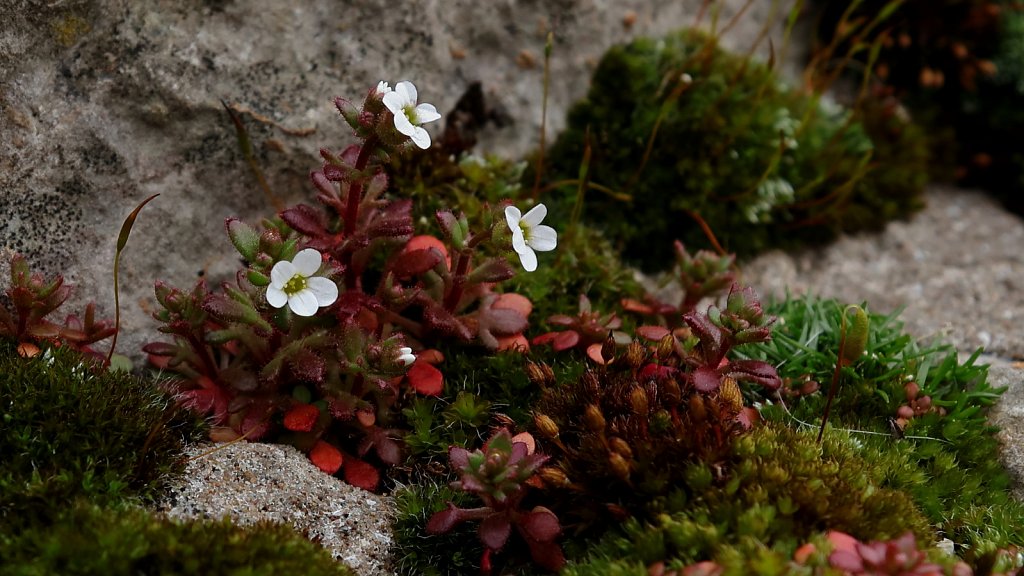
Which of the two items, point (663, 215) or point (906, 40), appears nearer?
point (663, 215)

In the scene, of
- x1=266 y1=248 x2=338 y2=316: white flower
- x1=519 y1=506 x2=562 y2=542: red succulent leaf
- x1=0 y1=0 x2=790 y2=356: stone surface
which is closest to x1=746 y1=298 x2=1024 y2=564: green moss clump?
x1=519 y1=506 x2=562 y2=542: red succulent leaf

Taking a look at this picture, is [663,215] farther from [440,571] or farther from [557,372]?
[440,571]

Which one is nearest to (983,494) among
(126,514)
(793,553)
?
(793,553)

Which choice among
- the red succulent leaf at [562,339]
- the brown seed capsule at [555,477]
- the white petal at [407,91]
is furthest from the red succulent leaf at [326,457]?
Result: the white petal at [407,91]

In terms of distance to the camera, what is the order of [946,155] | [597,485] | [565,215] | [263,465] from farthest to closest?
[946,155], [565,215], [263,465], [597,485]

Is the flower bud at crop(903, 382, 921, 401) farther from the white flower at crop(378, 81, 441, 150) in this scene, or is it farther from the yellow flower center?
the yellow flower center

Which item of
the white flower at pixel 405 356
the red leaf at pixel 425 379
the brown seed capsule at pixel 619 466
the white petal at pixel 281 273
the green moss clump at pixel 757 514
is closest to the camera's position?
the green moss clump at pixel 757 514

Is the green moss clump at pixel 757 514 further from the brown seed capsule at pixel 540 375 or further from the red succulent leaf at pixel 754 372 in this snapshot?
the brown seed capsule at pixel 540 375
